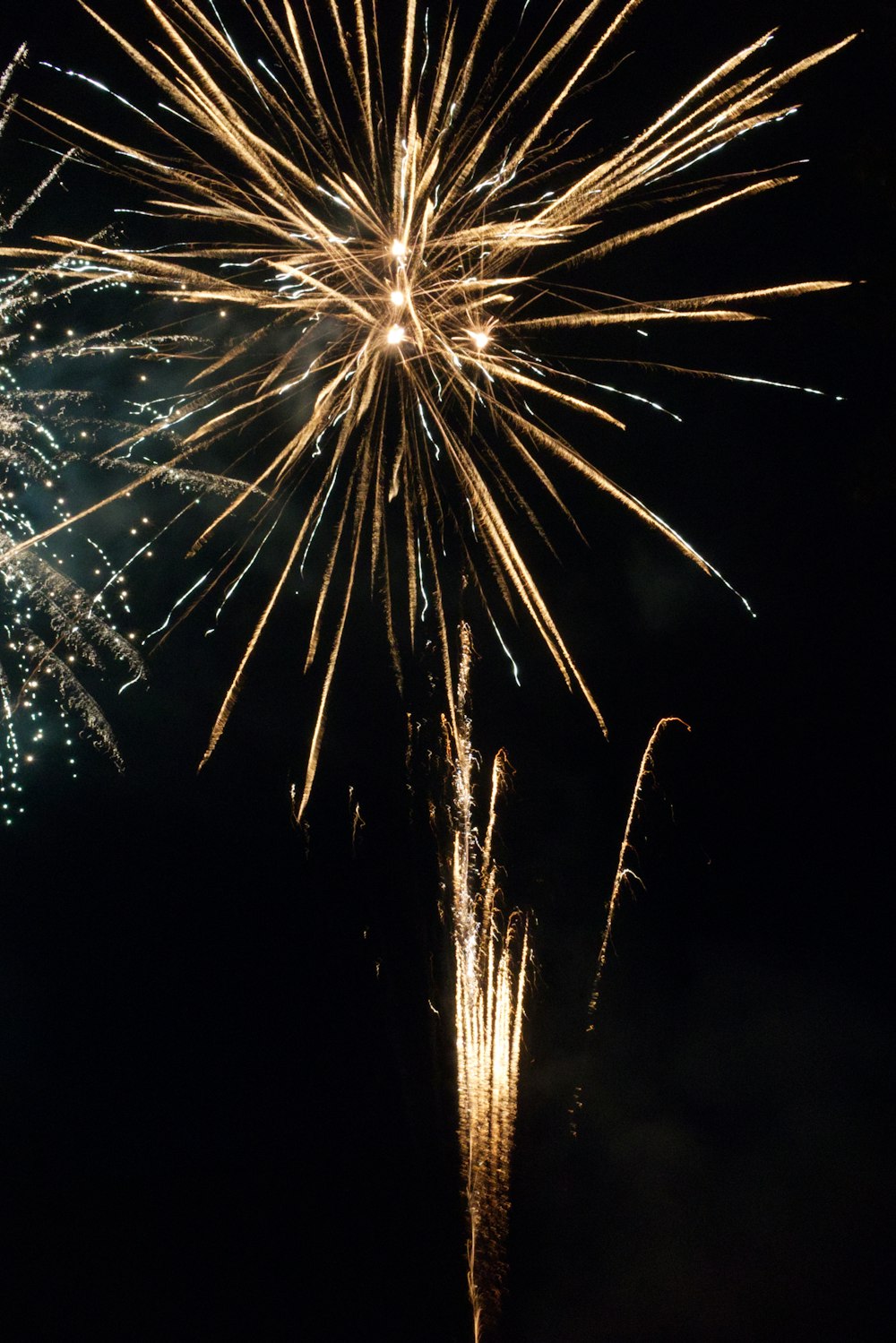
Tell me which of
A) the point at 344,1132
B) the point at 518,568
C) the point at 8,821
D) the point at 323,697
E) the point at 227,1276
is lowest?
the point at 227,1276

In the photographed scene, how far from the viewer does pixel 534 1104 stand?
13.1 meters

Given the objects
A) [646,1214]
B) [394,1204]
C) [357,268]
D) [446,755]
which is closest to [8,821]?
[446,755]

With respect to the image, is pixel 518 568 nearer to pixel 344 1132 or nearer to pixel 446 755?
pixel 446 755

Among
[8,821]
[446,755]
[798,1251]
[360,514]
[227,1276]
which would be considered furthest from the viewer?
[227,1276]

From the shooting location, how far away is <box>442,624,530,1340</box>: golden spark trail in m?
7.96

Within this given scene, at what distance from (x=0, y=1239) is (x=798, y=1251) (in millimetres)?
11160

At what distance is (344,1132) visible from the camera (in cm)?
1375

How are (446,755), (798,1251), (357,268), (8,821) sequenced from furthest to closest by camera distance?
(798,1251) → (8,821) → (446,755) → (357,268)

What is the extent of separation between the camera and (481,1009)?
853 centimetres

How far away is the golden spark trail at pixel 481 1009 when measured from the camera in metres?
7.96

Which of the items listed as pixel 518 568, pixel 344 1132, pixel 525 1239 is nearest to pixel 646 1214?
pixel 525 1239

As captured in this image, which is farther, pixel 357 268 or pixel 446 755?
pixel 446 755

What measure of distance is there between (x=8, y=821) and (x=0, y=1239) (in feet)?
22.2

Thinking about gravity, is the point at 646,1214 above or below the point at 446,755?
below
